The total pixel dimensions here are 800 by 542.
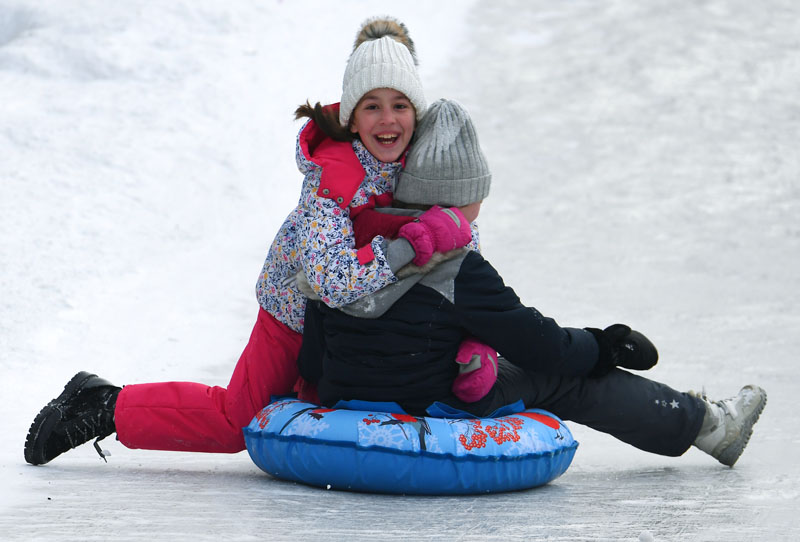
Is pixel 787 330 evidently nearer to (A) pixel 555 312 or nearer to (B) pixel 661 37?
(A) pixel 555 312

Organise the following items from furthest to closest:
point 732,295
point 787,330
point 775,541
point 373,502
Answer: point 732,295
point 787,330
point 373,502
point 775,541

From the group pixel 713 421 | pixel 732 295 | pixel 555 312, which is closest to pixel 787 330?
pixel 732 295

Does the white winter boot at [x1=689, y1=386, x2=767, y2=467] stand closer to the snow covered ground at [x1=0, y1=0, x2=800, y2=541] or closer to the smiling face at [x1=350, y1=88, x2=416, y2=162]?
the snow covered ground at [x1=0, y1=0, x2=800, y2=541]

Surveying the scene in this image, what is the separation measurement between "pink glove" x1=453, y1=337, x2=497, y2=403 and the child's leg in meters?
0.16

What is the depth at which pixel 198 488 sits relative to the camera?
9.50 ft

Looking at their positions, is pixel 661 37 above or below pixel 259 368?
above

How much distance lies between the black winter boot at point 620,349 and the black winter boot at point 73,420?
1.46 m

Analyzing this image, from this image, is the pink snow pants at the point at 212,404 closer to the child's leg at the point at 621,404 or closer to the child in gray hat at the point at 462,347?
the child in gray hat at the point at 462,347

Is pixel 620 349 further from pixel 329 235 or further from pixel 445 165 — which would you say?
pixel 329 235

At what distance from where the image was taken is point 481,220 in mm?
7859

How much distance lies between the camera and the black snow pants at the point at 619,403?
3188mm

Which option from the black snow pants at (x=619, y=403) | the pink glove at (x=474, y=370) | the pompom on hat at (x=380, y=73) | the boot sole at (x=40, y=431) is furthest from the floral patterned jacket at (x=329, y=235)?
the boot sole at (x=40, y=431)

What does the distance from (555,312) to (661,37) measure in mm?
5854

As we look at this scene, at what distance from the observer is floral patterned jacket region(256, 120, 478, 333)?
2.87 meters
